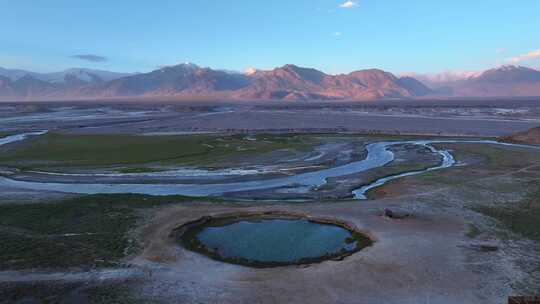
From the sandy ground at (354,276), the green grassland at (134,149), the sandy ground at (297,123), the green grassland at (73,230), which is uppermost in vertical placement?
the sandy ground at (297,123)

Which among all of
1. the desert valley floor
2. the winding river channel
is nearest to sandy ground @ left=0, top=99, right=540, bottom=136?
the desert valley floor

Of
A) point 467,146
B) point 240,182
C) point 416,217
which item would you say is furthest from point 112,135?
point 416,217

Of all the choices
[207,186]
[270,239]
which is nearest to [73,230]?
[270,239]

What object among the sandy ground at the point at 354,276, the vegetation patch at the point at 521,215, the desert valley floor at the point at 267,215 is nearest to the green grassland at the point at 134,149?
the desert valley floor at the point at 267,215

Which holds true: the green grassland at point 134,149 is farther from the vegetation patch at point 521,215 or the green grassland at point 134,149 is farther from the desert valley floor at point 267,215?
the vegetation patch at point 521,215

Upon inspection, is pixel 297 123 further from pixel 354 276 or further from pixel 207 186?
pixel 354 276

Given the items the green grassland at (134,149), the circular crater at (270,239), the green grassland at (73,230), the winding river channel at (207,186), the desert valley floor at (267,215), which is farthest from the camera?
the green grassland at (134,149)

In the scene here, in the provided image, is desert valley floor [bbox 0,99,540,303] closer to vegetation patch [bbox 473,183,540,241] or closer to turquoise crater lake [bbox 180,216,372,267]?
vegetation patch [bbox 473,183,540,241]
